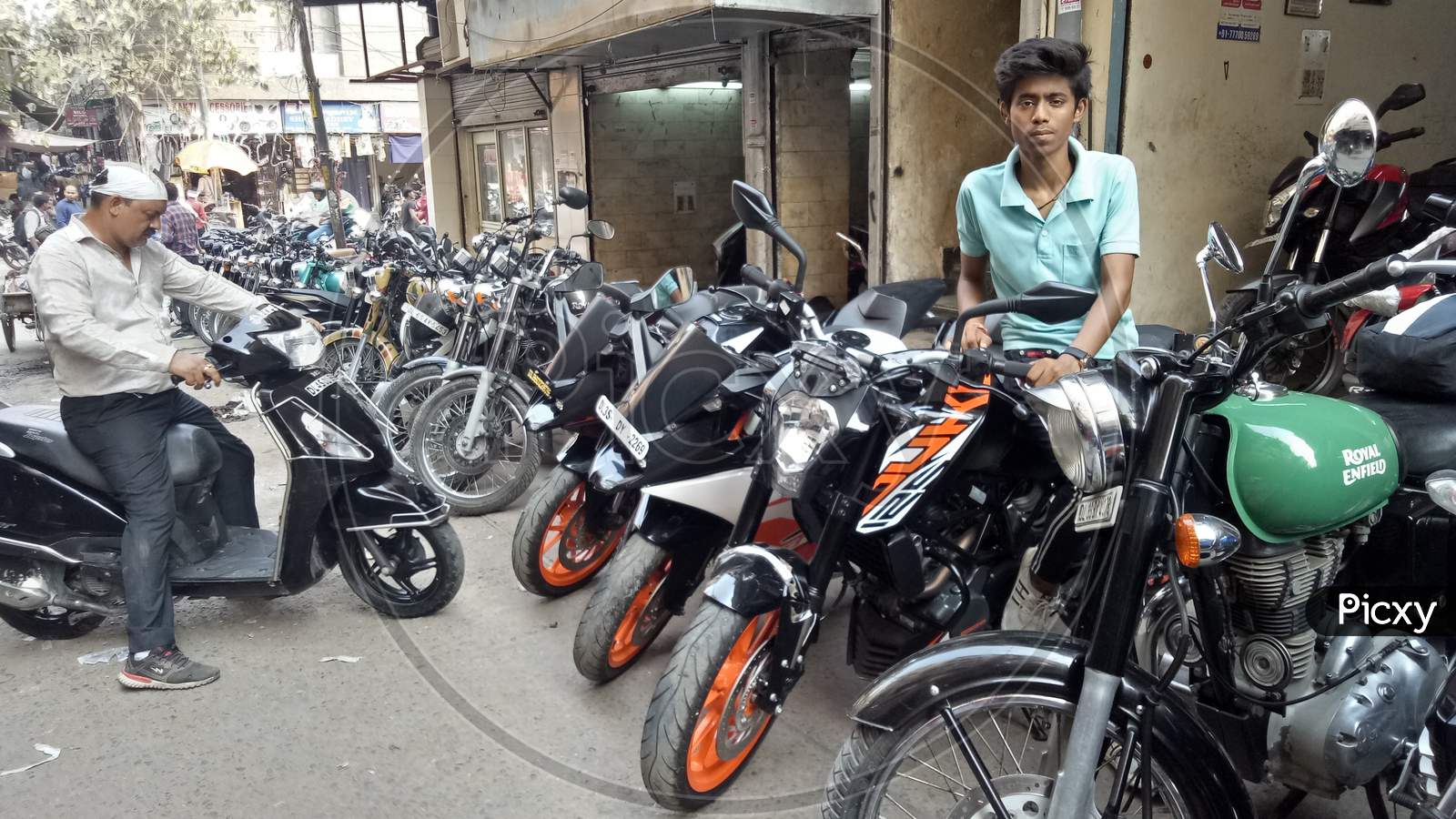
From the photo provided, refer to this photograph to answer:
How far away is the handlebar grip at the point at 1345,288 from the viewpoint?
133 cm

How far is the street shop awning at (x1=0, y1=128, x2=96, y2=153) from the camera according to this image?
2055 centimetres

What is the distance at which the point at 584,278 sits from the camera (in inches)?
188

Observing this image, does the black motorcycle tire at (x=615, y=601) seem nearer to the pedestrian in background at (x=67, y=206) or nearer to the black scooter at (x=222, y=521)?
the black scooter at (x=222, y=521)

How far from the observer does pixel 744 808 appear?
240 cm

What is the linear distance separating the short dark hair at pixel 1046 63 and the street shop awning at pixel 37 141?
2361cm

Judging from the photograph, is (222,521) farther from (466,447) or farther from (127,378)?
(466,447)

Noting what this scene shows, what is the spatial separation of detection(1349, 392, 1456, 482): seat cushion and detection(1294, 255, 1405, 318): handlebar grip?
1.75 feet

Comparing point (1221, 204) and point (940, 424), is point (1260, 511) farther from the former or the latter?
point (1221, 204)

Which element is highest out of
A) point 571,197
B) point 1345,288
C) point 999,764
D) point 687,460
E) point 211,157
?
point 211,157

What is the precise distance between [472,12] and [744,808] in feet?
31.7

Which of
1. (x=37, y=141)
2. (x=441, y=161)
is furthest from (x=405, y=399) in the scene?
(x=37, y=141)

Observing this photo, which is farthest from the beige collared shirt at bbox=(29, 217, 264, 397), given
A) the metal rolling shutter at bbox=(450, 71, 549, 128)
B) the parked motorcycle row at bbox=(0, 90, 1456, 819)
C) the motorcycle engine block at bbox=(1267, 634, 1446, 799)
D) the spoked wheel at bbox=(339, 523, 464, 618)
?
the metal rolling shutter at bbox=(450, 71, 549, 128)

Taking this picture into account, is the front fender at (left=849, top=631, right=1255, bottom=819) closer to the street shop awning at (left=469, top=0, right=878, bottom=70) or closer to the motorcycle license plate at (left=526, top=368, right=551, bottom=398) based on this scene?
the motorcycle license plate at (left=526, top=368, right=551, bottom=398)

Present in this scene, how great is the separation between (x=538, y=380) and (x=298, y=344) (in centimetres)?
126
